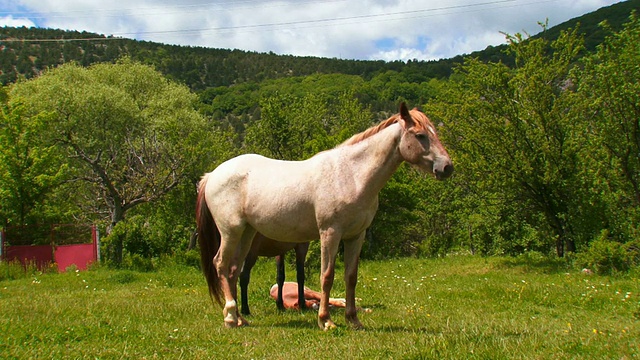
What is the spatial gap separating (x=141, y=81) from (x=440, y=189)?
24.5 metres

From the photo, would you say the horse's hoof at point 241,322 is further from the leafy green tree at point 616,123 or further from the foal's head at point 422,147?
the leafy green tree at point 616,123

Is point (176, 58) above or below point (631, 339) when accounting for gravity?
above

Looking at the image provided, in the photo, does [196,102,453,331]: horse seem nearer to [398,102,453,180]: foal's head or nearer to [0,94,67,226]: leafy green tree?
[398,102,453,180]: foal's head

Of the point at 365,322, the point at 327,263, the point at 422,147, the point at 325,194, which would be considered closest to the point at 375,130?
the point at 422,147

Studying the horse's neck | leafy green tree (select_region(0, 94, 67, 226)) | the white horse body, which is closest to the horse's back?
the white horse body

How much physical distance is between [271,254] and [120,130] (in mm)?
25062

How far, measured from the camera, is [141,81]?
3750 centimetres

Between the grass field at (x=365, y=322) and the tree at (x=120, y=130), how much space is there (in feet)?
34.4

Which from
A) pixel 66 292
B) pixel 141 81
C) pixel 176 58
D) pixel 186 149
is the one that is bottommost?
pixel 66 292

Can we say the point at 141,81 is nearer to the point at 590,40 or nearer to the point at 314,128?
the point at 314,128

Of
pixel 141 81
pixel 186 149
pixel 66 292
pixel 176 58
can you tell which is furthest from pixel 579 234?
pixel 176 58

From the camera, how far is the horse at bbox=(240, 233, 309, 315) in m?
7.84

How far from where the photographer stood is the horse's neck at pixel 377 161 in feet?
20.4

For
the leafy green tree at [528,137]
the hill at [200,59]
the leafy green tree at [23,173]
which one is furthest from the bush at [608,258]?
the hill at [200,59]
